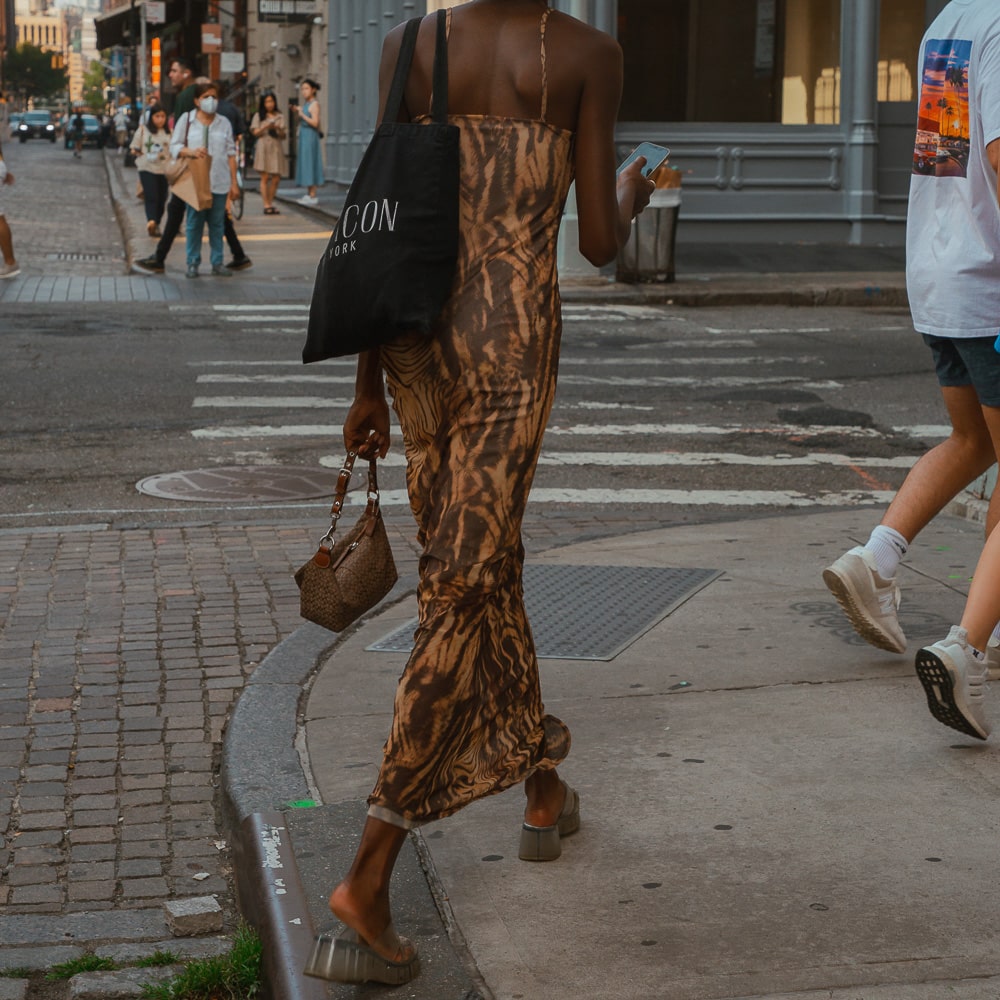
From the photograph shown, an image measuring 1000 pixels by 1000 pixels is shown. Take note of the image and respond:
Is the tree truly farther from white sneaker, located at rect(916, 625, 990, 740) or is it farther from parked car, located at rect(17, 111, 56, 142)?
white sneaker, located at rect(916, 625, 990, 740)

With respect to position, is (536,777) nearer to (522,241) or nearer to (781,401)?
(522,241)

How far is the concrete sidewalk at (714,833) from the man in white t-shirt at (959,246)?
220 mm

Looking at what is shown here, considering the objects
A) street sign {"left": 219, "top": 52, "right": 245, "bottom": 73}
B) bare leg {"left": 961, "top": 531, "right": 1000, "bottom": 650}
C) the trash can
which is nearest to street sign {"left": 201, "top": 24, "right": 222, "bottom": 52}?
street sign {"left": 219, "top": 52, "right": 245, "bottom": 73}

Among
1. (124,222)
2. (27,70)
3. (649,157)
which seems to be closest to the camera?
(649,157)

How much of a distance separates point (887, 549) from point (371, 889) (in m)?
2.50

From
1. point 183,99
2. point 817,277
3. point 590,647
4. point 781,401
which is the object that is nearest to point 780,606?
point 590,647

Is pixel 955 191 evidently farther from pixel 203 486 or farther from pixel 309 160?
pixel 309 160

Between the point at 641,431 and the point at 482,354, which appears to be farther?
the point at 641,431

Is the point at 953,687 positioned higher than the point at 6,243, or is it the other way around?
the point at 6,243

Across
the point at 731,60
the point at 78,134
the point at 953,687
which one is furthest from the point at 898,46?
the point at 78,134

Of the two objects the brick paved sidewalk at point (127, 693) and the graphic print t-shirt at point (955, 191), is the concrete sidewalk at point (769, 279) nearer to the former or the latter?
the brick paved sidewalk at point (127, 693)

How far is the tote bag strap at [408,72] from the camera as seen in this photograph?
3.16 metres

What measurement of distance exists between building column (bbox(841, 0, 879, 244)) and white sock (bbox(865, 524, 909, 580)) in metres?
17.9

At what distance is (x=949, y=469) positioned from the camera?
508 cm
